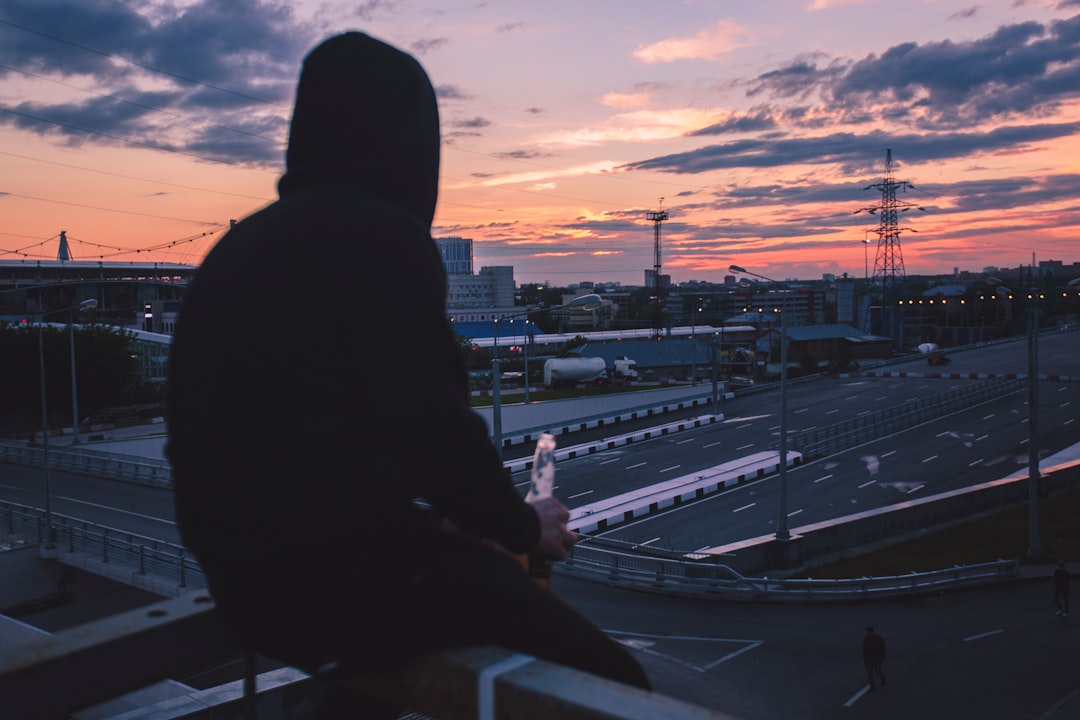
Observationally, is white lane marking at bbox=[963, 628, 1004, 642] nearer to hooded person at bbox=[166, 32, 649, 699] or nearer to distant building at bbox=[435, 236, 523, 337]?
hooded person at bbox=[166, 32, 649, 699]

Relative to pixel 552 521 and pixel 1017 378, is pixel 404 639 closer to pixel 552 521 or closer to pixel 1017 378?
pixel 552 521

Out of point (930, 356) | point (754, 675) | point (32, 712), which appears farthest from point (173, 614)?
point (930, 356)

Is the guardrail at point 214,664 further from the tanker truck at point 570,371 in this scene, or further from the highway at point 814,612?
the tanker truck at point 570,371

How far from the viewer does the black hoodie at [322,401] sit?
153 centimetres

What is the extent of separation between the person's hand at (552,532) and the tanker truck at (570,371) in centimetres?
5513

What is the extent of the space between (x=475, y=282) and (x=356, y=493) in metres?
173

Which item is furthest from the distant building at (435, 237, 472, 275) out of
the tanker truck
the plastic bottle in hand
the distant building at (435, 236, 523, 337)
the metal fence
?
the plastic bottle in hand

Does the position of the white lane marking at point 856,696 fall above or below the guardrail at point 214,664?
below

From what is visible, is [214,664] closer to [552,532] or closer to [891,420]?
[552,532]

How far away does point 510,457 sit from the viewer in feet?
119

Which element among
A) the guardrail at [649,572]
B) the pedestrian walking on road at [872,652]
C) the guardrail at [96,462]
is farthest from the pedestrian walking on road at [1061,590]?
the guardrail at [96,462]

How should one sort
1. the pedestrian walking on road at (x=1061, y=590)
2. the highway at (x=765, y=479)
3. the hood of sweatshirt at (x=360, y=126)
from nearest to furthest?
the hood of sweatshirt at (x=360, y=126) → the pedestrian walking on road at (x=1061, y=590) → the highway at (x=765, y=479)

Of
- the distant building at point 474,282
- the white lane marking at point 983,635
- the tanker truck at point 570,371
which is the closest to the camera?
the white lane marking at point 983,635

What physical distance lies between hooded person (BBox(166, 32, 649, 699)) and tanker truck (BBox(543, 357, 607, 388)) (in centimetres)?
5551
